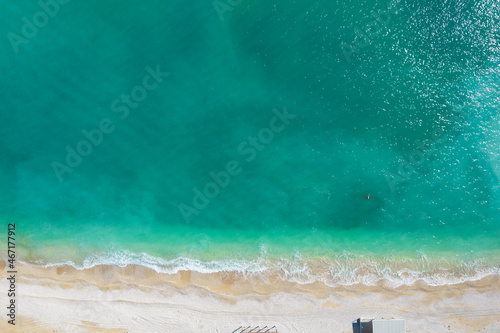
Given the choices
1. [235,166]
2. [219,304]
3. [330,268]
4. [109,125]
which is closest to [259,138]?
[235,166]

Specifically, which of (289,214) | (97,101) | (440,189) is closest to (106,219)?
(97,101)

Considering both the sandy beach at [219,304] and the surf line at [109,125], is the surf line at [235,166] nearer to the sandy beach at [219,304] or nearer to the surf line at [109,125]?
the sandy beach at [219,304]

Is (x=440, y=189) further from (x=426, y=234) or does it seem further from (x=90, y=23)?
(x=90, y=23)

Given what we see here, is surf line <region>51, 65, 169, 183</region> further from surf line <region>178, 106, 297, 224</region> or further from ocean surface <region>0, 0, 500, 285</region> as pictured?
surf line <region>178, 106, 297, 224</region>

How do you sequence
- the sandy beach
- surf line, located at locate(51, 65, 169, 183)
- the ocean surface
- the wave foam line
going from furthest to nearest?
surf line, located at locate(51, 65, 169, 183) < the ocean surface < the wave foam line < the sandy beach

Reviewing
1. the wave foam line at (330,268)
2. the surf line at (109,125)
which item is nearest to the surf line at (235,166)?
the wave foam line at (330,268)

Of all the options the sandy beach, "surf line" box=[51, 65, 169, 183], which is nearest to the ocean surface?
"surf line" box=[51, 65, 169, 183]

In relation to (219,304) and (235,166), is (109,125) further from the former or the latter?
(219,304)

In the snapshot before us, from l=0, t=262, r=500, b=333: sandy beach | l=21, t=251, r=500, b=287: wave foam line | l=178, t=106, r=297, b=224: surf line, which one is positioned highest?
l=178, t=106, r=297, b=224: surf line
